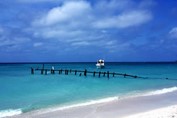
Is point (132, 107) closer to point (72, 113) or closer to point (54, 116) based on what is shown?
point (72, 113)

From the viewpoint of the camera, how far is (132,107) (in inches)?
591

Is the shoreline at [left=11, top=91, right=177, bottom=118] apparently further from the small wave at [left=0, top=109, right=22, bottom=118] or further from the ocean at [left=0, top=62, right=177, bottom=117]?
the ocean at [left=0, top=62, right=177, bottom=117]

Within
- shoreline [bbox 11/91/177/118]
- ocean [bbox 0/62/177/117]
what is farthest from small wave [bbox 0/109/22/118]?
shoreline [bbox 11/91/177/118]

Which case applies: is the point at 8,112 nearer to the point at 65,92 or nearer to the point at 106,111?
the point at 106,111

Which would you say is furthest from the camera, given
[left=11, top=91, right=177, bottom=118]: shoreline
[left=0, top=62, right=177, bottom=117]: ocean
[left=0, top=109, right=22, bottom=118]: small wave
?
[left=0, top=62, right=177, bottom=117]: ocean

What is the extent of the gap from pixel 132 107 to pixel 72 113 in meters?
3.49

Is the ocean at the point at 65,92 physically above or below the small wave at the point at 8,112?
above

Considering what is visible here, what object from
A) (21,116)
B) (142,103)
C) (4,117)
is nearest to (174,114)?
(142,103)

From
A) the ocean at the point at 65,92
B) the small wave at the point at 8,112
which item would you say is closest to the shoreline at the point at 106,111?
the small wave at the point at 8,112

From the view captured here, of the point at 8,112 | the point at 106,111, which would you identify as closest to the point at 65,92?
the point at 8,112

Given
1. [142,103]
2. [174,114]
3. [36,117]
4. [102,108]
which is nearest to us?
[174,114]

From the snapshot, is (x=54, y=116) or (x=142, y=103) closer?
(x=54, y=116)

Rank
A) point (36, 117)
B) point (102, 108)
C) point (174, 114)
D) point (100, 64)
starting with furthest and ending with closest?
point (100, 64), point (102, 108), point (36, 117), point (174, 114)

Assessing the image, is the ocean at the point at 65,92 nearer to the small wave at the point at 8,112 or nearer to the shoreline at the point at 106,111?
the small wave at the point at 8,112
